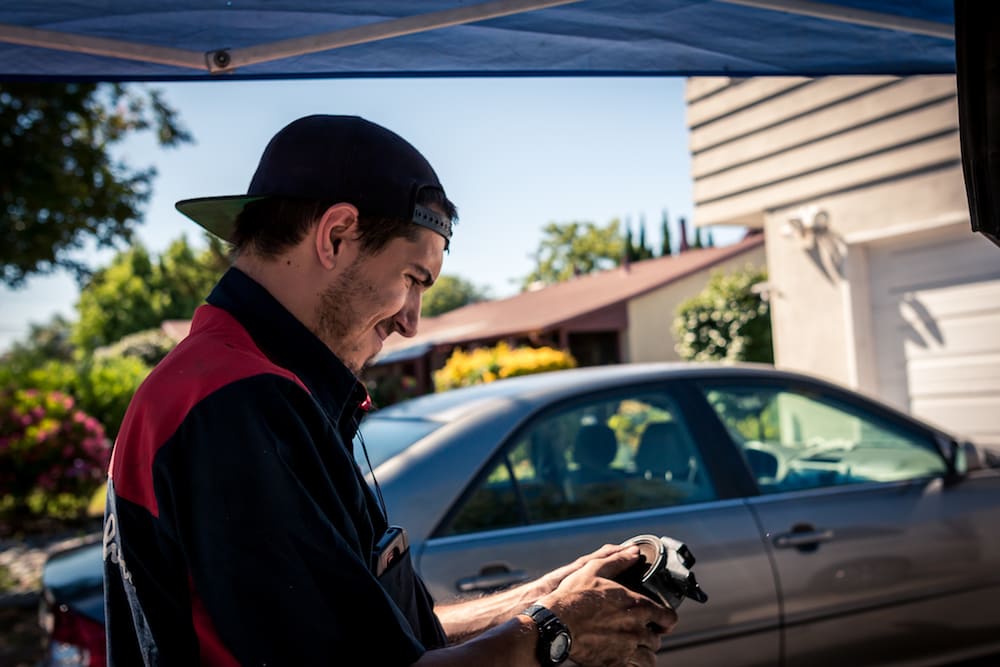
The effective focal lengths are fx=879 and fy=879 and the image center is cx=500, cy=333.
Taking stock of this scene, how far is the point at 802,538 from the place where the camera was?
3.28 meters

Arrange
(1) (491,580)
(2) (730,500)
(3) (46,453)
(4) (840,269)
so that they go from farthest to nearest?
(3) (46,453), (4) (840,269), (2) (730,500), (1) (491,580)

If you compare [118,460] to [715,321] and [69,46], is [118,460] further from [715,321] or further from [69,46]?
[715,321]

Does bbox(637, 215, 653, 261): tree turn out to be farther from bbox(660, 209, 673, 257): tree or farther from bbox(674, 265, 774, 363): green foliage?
bbox(674, 265, 774, 363): green foliage

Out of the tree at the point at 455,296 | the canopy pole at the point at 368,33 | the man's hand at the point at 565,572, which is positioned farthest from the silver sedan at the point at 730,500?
the tree at the point at 455,296

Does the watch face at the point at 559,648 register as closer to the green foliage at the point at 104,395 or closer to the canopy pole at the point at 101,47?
the canopy pole at the point at 101,47

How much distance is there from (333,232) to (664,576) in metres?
0.81

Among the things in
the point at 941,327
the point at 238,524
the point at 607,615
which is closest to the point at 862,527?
the point at 607,615

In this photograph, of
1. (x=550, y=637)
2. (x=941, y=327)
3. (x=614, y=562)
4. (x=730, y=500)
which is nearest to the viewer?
(x=550, y=637)

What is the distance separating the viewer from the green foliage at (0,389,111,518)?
9.95 m

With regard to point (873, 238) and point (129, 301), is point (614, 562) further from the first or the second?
point (129, 301)

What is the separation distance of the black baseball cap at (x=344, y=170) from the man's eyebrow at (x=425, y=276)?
6 cm

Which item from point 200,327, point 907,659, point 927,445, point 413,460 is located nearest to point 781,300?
point 927,445

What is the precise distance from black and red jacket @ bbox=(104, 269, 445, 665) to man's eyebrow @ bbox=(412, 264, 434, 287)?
31 cm

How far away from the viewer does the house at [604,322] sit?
68.0 ft
